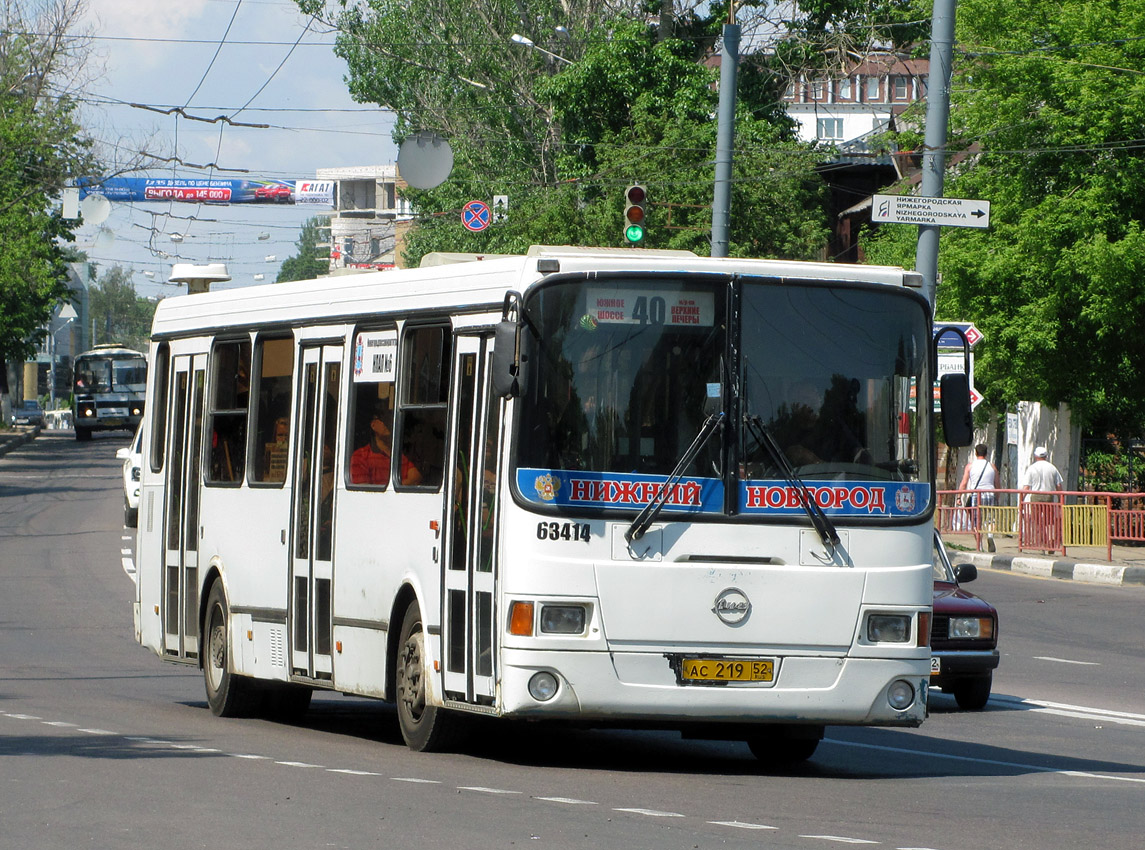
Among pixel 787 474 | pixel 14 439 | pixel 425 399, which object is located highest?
pixel 425 399

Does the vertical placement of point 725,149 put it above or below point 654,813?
above

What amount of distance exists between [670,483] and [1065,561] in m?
20.1

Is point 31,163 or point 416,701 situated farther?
point 31,163

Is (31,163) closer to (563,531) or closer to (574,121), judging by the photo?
(574,121)

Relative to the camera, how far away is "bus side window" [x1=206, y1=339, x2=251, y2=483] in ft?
41.3

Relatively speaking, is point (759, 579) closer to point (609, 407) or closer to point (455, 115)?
point (609, 407)

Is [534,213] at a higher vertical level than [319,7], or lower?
lower

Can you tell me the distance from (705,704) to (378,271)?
3452 millimetres

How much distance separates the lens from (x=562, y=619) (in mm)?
9141

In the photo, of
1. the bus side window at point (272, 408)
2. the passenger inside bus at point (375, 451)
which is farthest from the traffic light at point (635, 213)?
the passenger inside bus at point (375, 451)

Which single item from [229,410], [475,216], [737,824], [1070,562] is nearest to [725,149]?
[1070,562]

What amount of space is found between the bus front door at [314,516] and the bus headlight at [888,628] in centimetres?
334

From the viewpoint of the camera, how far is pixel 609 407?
9.27 metres

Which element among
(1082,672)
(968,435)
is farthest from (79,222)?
(968,435)
